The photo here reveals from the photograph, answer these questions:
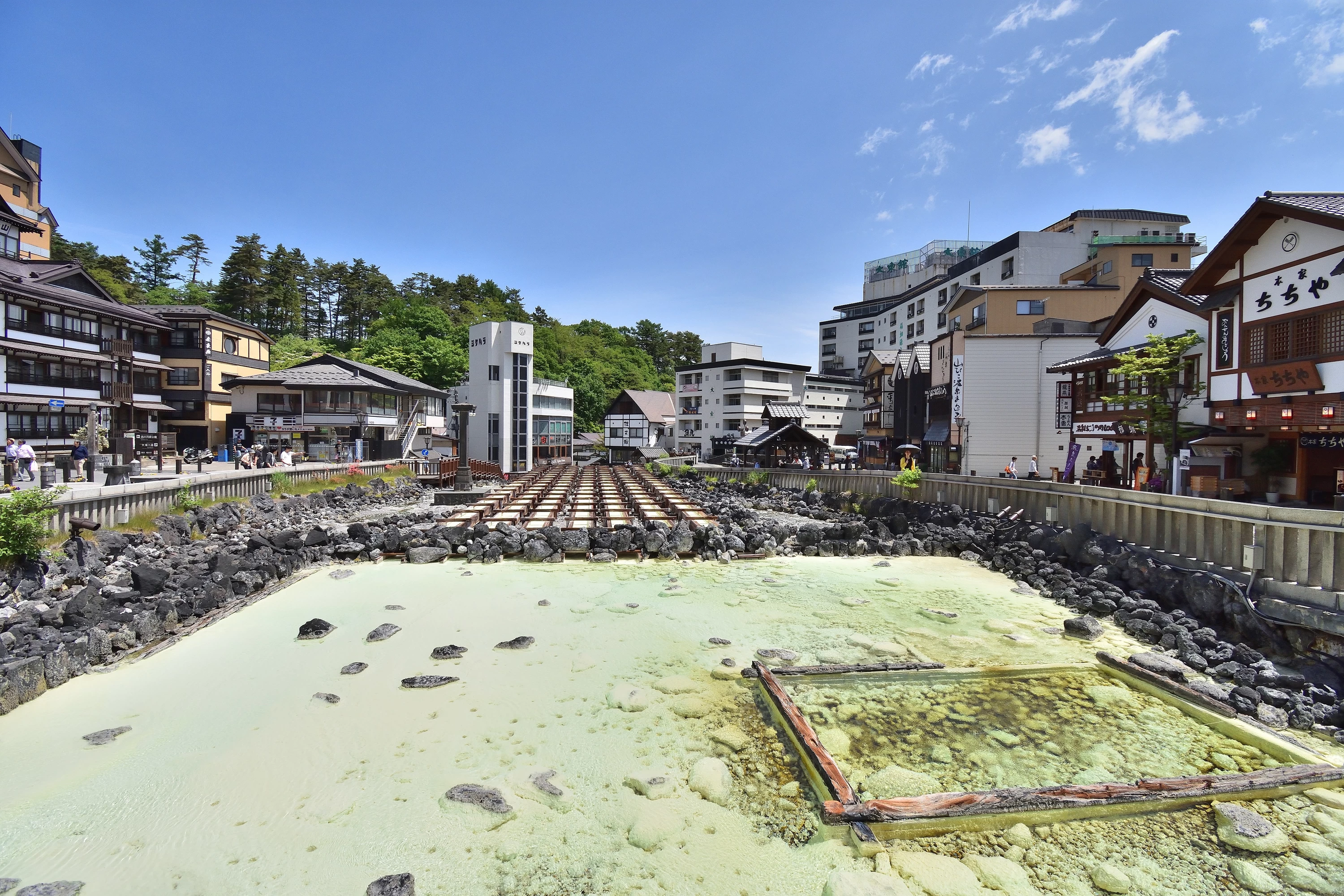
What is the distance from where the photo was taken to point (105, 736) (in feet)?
25.6

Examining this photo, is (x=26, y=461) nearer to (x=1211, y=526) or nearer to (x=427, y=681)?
(x=427, y=681)

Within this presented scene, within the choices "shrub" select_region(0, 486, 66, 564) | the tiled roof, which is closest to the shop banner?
the tiled roof

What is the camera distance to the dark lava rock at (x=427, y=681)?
31.4ft

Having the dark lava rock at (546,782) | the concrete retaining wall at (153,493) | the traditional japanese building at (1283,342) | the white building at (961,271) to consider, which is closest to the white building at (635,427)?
the white building at (961,271)

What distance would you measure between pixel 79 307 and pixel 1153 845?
45114 millimetres

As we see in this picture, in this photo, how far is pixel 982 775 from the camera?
7.13 metres

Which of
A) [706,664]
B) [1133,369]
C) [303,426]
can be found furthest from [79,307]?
[1133,369]

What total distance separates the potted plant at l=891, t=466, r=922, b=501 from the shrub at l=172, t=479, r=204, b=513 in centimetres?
2896

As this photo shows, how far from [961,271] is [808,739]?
56.1 meters

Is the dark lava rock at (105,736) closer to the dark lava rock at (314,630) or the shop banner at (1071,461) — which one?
the dark lava rock at (314,630)

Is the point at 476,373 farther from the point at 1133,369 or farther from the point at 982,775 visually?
the point at 982,775

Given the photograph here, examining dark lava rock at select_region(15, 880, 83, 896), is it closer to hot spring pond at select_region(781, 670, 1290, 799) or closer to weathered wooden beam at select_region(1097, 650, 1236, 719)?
hot spring pond at select_region(781, 670, 1290, 799)

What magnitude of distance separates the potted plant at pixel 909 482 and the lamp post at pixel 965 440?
386 centimetres

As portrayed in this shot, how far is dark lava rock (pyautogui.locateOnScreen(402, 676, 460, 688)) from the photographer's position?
9562mm
